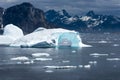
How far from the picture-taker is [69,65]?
5678 centimetres

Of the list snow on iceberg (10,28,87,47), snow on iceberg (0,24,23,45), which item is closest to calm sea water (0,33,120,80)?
snow on iceberg (10,28,87,47)

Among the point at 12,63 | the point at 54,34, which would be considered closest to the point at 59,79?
the point at 12,63

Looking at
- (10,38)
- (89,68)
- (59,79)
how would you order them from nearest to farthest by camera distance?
(59,79) < (89,68) < (10,38)

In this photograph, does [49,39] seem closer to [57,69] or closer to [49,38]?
[49,38]

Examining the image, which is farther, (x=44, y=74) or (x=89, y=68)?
(x=89, y=68)

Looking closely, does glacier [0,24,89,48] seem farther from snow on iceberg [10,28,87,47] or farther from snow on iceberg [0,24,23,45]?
snow on iceberg [0,24,23,45]

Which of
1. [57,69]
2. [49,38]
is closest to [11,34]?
[49,38]

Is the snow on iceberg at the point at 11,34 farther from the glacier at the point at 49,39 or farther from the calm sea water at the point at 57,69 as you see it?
the calm sea water at the point at 57,69

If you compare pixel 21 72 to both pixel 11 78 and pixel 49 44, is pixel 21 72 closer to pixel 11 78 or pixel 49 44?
pixel 11 78

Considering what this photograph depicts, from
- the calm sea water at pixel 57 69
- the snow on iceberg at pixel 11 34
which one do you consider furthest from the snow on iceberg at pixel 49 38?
the calm sea water at pixel 57 69

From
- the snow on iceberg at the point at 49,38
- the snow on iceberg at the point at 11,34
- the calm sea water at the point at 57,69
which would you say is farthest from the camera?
the snow on iceberg at the point at 11,34

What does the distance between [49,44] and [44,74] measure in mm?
36446

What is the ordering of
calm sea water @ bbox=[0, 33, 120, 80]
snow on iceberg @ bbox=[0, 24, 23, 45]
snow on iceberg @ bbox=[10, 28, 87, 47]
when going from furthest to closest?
snow on iceberg @ bbox=[0, 24, 23, 45]
snow on iceberg @ bbox=[10, 28, 87, 47]
calm sea water @ bbox=[0, 33, 120, 80]

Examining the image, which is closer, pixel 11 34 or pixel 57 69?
pixel 57 69
